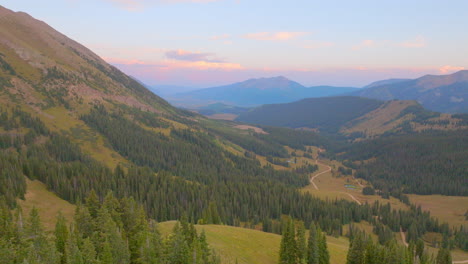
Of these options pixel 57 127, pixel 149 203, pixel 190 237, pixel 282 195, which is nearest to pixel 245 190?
pixel 282 195

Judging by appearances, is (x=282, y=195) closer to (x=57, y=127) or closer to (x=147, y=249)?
(x=147, y=249)

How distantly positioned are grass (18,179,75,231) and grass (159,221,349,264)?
39.4 m

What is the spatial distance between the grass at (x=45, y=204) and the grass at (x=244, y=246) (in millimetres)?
39449

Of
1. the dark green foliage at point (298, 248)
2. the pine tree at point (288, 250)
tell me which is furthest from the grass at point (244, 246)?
the dark green foliage at point (298, 248)

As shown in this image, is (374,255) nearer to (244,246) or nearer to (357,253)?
(357,253)

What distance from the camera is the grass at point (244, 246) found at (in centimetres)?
6538

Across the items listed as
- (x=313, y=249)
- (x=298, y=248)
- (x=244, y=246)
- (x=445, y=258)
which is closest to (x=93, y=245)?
(x=244, y=246)

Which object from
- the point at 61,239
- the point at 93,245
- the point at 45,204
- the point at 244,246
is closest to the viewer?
the point at 93,245

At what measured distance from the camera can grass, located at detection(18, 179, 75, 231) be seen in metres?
87.1

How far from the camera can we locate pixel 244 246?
7219 centimetres

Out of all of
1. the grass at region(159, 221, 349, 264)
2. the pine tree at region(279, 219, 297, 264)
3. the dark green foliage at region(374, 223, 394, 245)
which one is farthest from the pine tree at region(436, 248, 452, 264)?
the dark green foliage at region(374, 223, 394, 245)

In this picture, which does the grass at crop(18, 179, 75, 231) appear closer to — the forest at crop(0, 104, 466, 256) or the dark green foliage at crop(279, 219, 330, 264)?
the forest at crop(0, 104, 466, 256)

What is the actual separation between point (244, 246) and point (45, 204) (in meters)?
73.6

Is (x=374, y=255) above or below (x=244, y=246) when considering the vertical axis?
above
